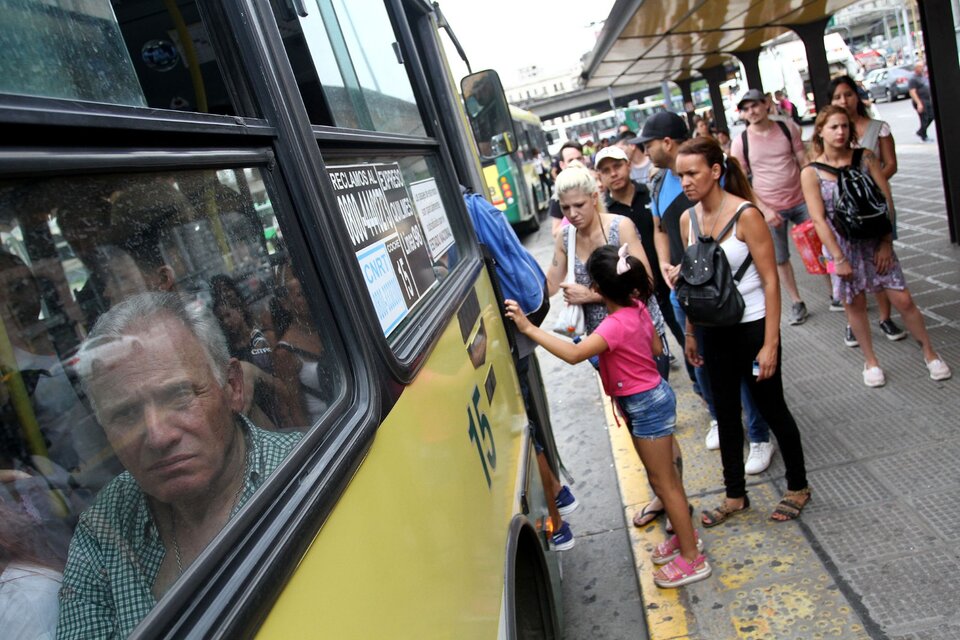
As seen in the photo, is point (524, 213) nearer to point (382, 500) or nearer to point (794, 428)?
point (794, 428)

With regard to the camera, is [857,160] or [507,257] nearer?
[507,257]

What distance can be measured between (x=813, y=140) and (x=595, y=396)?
8.98ft

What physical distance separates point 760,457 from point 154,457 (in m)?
3.91

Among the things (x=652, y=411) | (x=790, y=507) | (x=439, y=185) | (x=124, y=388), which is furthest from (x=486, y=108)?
(x=124, y=388)

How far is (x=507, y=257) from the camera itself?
368cm

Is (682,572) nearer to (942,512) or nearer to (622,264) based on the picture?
(942,512)

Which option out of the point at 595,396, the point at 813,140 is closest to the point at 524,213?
the point at 595,396

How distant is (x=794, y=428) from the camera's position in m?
3.71

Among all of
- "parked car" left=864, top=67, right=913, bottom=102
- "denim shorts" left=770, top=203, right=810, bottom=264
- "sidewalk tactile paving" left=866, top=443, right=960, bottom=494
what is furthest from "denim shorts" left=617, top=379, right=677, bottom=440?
"parked car" left=864, top=67, right=913, bottom=102

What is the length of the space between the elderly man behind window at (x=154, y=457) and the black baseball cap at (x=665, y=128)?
4.16m

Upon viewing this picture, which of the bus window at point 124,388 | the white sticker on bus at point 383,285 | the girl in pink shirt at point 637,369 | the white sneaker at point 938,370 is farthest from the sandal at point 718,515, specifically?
the bus window at point 124,388

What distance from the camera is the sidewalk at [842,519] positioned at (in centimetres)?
311

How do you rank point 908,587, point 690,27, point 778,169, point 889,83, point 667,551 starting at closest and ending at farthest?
1. point 908,587
2. point 667,551
3. point 778,169
4. point 690,27
5. point 889,83

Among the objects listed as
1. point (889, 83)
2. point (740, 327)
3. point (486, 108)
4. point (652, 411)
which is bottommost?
point (889, 83)
